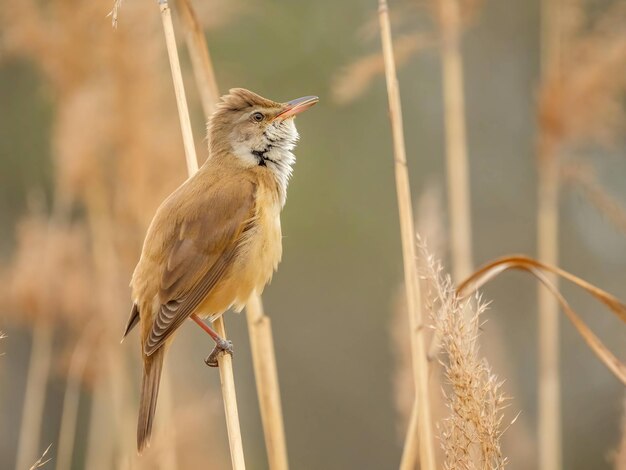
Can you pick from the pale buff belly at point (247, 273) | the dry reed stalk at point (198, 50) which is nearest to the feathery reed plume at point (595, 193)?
the pale buff belly at point (247, 273)

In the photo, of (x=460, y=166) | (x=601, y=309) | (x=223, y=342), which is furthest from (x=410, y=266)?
(x=601, y=309)

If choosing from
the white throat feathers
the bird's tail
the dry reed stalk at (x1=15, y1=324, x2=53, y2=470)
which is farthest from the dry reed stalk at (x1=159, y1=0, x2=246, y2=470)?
the dry reed stalk at (x1=15, y1=324, x2=53, y2=470)

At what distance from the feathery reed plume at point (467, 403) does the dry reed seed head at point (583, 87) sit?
2060 millimetres

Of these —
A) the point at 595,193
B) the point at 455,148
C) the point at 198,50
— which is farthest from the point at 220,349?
the point at 595,193

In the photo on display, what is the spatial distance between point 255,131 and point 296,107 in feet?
0.63

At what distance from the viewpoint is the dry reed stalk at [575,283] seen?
270 cm

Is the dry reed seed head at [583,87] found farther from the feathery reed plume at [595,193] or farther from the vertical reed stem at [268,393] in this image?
the vertical reed stem at [268,393]

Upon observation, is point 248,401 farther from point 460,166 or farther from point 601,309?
point 460,166

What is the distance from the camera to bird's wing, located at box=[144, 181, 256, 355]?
10.5 ft

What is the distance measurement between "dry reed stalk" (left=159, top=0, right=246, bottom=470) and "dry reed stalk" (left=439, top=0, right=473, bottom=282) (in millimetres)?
1395

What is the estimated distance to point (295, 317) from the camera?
10227 millimetres

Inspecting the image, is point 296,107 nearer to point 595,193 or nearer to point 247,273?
point 247,273

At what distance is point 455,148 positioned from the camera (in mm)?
4137

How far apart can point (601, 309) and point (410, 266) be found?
6101 millimetres
